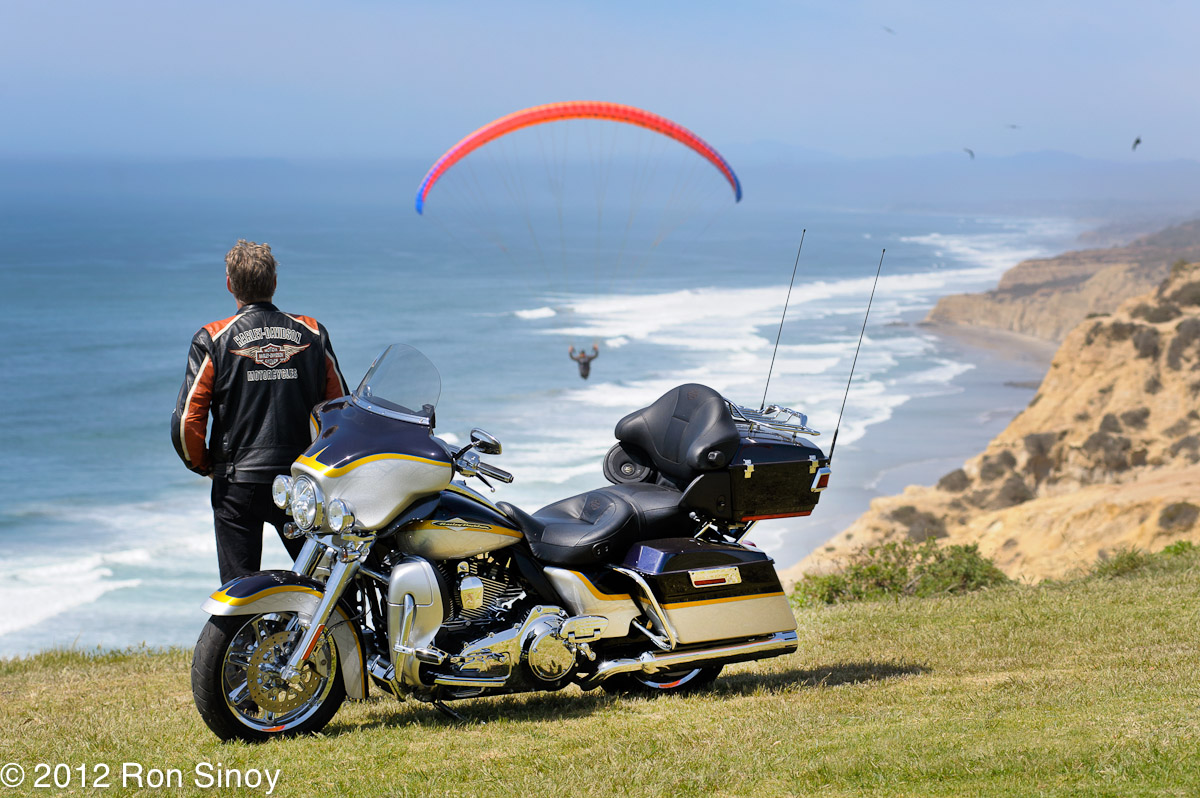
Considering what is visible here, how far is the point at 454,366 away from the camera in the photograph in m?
55.5

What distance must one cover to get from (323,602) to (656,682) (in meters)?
1.94

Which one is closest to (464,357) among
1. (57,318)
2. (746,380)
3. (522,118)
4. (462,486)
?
(746,380)

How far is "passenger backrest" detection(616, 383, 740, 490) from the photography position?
5664 millimetres

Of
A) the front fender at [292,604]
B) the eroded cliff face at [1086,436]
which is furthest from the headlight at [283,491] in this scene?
the eroded cliff face at [1086,436]

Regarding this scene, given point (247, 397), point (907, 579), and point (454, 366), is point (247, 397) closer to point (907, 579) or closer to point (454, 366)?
point (907, 579)

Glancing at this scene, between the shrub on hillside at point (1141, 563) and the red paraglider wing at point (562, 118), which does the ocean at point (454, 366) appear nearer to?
the red paraglider wing at point (562, 118)

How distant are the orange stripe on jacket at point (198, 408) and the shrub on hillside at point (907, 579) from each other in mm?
6037

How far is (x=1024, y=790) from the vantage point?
3.99m

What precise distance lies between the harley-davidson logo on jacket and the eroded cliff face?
587 inches

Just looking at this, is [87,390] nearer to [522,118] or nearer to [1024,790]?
[522,118]

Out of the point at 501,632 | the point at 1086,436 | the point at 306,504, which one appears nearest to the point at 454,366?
the point at 1086,436

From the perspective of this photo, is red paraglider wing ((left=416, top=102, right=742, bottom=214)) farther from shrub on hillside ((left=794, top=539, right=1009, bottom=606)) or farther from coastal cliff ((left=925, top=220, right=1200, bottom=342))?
coastal cliff ((left=925, top=220, right=1200, bottom=342))

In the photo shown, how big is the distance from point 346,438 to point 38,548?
89.8ft

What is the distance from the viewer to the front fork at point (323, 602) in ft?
15.8
